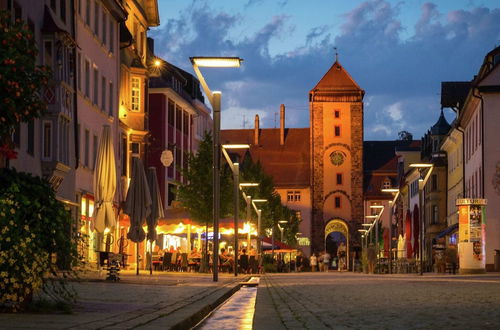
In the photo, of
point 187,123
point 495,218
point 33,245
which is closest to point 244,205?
point 187,123

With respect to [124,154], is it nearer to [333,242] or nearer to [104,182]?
[104,182]

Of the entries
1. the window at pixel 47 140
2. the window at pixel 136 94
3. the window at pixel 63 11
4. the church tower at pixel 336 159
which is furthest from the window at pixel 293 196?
the window at pixel 47 140

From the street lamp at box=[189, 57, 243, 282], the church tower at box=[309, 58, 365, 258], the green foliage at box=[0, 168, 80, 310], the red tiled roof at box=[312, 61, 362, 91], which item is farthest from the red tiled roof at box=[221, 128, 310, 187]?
the green foliage at box=[0, 168, 80, 310]

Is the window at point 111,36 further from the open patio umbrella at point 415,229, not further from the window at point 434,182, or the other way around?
the open patio umbrella at point 415,229

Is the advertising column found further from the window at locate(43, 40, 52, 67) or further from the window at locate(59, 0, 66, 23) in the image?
the window at locate(43, 40, 52, 67)

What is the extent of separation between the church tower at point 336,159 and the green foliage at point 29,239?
5006 inches

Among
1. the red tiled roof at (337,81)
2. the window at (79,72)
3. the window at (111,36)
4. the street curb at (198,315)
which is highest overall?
the red tiled roof at (337,81)

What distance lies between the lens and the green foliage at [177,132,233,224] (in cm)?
5822

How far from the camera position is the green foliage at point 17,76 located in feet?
39.5

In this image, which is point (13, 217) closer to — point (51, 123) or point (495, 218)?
point (51, 123)

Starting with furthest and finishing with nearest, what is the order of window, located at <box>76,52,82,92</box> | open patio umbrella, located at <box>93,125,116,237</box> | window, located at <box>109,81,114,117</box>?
window, located at <box>109,81,114,117</box>
window, located at <box>76,52,82,92</box>
open patio umbrella, located at <box>93,125,116,237</box>

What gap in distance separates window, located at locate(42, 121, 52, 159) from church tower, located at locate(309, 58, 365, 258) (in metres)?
104

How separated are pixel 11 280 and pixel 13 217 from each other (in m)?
0.71

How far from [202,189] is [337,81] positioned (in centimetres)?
8528
